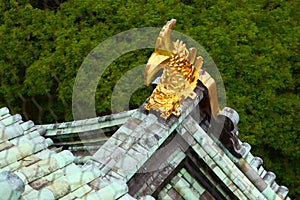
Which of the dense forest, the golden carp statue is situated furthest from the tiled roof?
the dense forest

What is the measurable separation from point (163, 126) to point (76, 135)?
119cm

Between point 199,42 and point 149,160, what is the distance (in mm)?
4462

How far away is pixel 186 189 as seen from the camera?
14.3ft

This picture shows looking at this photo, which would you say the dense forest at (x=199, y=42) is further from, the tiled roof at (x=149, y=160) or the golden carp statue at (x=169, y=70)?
the golden carp statue at (x=169, y=70)

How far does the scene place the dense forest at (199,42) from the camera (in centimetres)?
827

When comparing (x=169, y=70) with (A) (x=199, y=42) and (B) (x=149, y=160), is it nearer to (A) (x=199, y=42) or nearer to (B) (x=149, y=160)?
(B) (x=149, y=160)

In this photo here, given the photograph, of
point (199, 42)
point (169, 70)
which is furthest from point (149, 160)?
point (199, 42)

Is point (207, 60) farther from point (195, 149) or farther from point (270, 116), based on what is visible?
point (195, 149)

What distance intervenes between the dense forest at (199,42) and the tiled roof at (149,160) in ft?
11.0

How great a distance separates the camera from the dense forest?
8.27 m

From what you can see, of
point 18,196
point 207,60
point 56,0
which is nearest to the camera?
point 18,196

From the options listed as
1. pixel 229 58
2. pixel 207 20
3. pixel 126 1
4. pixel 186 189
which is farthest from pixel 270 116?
pixel 186 189

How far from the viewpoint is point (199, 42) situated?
829cm

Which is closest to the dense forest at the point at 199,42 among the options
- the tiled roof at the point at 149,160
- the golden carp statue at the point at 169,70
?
the tiled roof at the point at 149,160
